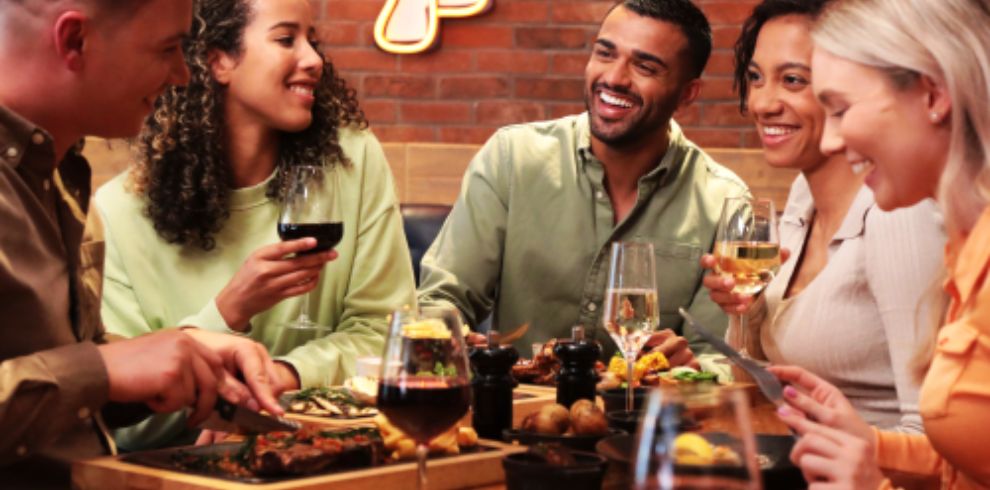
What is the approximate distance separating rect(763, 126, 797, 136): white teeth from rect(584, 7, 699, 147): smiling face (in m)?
0.62

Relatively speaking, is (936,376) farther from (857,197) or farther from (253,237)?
(253,237)

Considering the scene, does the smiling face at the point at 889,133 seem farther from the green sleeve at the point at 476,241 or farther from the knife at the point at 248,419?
the green sleeve at the point at 476,241

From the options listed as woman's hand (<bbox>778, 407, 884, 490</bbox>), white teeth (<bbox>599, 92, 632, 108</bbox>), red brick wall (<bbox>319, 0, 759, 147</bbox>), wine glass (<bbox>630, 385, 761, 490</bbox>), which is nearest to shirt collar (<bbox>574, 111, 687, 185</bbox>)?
white teeth (<bbox>599, 92, 632, 108</bbox>)

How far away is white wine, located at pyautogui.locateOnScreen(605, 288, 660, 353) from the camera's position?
213 cm

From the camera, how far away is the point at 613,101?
11.7 ft

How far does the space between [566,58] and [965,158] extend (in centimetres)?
347

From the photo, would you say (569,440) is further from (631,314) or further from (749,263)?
(749,263)

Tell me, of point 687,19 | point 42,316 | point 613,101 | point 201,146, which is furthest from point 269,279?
point 687,19

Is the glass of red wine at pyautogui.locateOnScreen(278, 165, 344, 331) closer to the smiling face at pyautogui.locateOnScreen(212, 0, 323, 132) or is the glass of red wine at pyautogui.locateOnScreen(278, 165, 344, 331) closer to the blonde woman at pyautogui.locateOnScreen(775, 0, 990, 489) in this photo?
the smiling face at pyautogui.locateOnScreen(212, 0, 323, 132)

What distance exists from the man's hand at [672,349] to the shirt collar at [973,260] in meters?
1.03

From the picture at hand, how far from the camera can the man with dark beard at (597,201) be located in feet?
11.6

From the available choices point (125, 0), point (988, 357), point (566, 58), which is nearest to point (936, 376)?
point (988, 357)

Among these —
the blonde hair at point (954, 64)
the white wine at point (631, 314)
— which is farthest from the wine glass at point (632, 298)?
the blonde hair at point (954, 64)

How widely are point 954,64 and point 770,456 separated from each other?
1.81 ft
